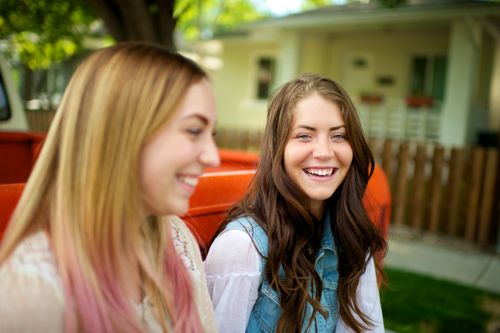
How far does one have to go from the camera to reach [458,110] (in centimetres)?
1142

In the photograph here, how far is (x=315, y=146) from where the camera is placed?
1.84 m

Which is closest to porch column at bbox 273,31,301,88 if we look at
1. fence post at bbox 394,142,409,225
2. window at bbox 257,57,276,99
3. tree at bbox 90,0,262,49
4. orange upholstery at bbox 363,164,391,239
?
window at bbox 257,57,276,99

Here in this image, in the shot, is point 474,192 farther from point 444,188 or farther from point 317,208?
point 317,208

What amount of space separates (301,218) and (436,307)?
285cm

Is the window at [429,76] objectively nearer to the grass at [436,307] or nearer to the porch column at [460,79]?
the porch column at [460,79]

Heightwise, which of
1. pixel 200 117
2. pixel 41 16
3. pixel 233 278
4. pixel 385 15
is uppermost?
pixel 385 15

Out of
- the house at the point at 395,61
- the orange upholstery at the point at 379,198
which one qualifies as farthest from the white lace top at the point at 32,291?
the house at the point at 395,61

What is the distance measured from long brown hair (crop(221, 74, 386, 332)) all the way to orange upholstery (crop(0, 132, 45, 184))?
96.4 inches

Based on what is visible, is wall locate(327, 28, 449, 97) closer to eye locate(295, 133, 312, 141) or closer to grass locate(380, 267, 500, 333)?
grass locate(380, 267, 500, 333)

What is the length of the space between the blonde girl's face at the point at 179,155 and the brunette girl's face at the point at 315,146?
2.55ft

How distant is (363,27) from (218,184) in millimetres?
12288

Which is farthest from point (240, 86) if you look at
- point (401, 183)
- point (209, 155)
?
point (209, 155)

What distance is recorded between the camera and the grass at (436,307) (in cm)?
375

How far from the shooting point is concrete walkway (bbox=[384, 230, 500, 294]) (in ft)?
16.7
